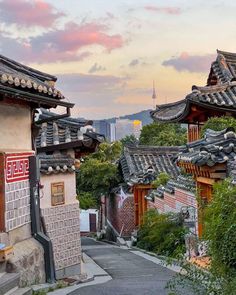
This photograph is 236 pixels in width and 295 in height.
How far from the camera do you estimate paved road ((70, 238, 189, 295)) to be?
11.9 metres

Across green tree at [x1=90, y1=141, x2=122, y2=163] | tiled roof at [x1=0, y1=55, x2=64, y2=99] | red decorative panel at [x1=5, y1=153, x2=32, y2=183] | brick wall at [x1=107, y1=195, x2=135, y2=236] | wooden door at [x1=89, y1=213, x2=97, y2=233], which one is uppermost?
tiled roof at [x1=0, y1=55, x2=64, y2=99]

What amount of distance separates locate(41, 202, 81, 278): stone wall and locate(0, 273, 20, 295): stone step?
4.83m

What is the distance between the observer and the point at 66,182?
1586cm

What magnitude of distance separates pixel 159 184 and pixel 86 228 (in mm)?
22731

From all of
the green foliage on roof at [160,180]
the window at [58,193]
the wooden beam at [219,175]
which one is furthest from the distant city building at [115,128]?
the wooden beam at [219,175]

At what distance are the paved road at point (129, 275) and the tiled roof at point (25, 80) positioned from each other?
15.4 ft

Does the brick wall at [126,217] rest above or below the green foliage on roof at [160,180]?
below

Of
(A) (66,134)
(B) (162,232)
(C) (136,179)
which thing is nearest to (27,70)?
(A) (66,134)

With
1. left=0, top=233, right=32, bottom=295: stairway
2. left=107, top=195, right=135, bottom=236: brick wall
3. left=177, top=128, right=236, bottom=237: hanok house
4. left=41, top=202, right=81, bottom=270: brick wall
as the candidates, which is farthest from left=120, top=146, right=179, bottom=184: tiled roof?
left=0, top=233, right=32, bottom=295: stairway

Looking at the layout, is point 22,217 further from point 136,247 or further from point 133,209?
point 133,209

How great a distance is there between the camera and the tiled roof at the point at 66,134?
49.7 ft

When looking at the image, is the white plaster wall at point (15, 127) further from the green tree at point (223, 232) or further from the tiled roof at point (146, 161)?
the tiled roof at point (146, 161)

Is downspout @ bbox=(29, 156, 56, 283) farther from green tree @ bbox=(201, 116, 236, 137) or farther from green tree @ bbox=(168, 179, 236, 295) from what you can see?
green tree @ bbox=(201, 116, 236, 137)

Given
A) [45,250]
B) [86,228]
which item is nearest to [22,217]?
[45,250]
